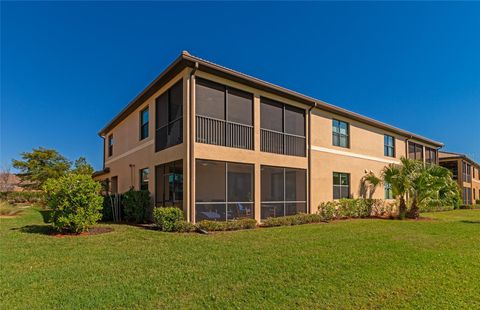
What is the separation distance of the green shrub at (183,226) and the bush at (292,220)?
11.6 ft

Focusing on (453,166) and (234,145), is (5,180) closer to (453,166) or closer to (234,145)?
(234,145)

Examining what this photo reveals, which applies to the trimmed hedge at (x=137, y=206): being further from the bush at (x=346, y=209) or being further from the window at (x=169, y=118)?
the bush at (x=346, y=209)

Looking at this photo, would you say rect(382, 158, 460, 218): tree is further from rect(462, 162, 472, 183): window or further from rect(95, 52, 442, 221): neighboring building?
rect(462, 162, 472, 183): window

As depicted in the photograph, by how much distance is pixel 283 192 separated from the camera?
1527cm

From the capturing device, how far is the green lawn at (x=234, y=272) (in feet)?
15.0

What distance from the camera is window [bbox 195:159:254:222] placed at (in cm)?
1195

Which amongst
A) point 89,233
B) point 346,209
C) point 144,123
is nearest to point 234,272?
point 89,233

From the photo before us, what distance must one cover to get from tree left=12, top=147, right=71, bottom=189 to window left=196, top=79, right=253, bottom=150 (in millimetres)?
25708

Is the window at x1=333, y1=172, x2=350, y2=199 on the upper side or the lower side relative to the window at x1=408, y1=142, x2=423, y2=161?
lower

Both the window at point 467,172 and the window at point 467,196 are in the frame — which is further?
the window at point 467,196

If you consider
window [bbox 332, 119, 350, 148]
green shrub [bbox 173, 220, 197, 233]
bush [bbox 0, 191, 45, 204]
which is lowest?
bush [bbox 0, 191, 45, 204]

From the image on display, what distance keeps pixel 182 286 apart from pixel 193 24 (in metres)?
15.7

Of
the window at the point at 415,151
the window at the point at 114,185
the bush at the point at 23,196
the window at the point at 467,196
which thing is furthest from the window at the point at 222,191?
the window at the point at 467,196

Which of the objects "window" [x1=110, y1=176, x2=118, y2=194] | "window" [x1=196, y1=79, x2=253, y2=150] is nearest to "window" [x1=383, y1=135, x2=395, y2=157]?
"window" [x1=196, y1=79, x2=253, y2=150]
